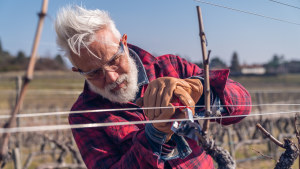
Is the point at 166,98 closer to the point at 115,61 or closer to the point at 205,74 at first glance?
the point at 205,74

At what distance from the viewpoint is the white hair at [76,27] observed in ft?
4.84

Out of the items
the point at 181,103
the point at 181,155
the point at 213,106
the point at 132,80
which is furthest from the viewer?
the point at 132,80

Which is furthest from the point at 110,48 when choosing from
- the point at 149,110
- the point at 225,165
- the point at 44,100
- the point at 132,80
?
the point at 44,100

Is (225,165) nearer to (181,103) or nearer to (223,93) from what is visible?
(223,93)

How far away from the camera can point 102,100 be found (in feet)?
5.47

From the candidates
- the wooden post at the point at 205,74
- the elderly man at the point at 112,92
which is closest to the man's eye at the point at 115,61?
the elderly man at the point at 112,92

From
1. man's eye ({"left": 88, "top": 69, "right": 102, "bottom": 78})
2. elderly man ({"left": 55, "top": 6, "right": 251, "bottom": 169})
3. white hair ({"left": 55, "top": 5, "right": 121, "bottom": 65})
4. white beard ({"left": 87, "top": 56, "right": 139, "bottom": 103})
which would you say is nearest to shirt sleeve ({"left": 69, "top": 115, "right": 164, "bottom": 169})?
elderly man ({"left": 55, "top": 6, "right": 251, "bottom": 169})

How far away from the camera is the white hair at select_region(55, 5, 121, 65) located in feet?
4.84

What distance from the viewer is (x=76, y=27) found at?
150 cm

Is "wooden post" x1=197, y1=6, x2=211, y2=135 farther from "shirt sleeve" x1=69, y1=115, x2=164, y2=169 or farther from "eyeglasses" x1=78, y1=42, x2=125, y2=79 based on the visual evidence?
"eyeglasses" x1=78, y1=42, x2=125, y2=79

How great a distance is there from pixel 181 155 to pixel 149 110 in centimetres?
26

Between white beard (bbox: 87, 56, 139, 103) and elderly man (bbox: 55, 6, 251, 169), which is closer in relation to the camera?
elderly man (bbox: 55, 6, 251, 169)

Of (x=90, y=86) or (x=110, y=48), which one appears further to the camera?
(x=90, y=86)

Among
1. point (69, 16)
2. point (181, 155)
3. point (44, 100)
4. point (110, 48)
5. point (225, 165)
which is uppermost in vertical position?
point (69, 16)
